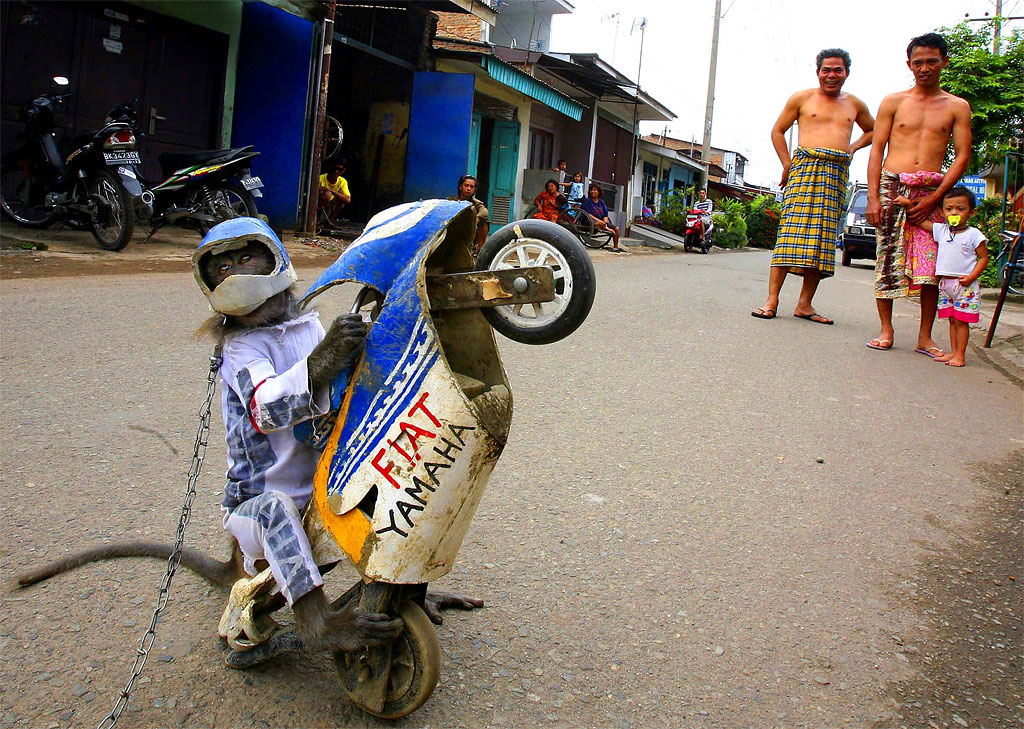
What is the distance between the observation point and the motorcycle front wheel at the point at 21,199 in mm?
8477

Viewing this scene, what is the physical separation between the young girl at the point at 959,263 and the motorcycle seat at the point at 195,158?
6.07m

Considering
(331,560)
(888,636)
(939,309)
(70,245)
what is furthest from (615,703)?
(70,245)

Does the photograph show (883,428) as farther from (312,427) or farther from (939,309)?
(312,427)

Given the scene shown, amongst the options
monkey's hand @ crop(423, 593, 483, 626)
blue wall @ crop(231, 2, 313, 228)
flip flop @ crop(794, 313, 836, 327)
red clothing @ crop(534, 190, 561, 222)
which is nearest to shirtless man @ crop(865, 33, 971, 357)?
flip flop @ crop(794, 313, 836, 327)

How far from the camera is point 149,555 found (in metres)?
2.37

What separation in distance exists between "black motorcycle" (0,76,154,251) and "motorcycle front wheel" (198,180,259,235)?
0.54 m

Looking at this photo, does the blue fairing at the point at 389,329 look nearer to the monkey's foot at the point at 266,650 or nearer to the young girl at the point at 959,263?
the monkey's foot at the point at 266,650

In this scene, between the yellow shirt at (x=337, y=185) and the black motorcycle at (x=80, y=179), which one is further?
the yellow shirt at (x=337, y=185)

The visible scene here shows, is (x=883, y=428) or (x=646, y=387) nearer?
(x=883, y=428)

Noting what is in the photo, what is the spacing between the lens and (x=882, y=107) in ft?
21.5

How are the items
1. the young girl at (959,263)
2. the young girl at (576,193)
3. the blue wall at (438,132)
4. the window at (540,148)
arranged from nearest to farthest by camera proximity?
the young girl at (959,263)
the blue wall at (438,132)
the young girl at (576,193)
the window at (540,148)

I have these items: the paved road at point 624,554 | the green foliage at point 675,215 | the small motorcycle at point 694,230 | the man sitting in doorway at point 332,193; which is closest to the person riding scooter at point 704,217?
the small motorcycle at point 694,230

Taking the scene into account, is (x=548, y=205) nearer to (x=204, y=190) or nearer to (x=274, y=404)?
(x=204, y=190)

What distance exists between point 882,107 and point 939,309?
156cm
